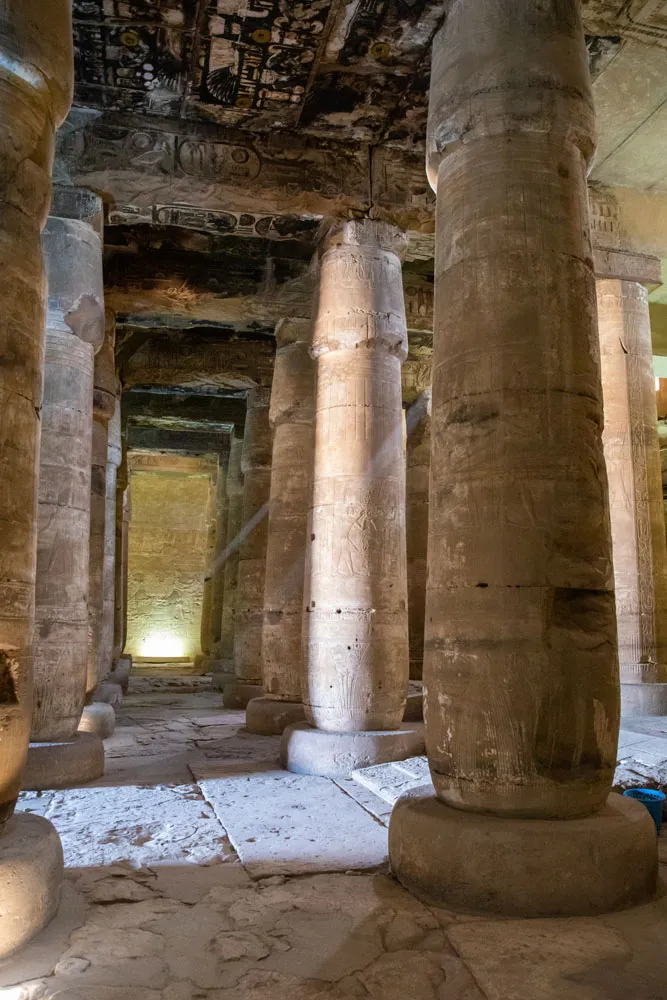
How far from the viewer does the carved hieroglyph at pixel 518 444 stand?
339cm

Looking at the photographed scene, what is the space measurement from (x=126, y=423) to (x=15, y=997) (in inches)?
541

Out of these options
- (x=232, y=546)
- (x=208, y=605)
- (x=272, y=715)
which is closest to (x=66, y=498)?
(x=272, y=715)

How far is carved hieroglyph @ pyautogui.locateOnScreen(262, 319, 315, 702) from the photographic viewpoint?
345 inches

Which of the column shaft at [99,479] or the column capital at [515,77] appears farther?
the column shaft at [99,479]

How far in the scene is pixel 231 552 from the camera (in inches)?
640

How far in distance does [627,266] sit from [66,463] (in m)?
6.28

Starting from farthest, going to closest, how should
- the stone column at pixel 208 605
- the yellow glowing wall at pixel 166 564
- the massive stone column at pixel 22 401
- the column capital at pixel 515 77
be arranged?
1. the yellow glowing wall at pixel 166 564
2. the stone column at pixel 208 605
3. the column capital at pixel 515 77
4. the massive stone column at pixel 22 401

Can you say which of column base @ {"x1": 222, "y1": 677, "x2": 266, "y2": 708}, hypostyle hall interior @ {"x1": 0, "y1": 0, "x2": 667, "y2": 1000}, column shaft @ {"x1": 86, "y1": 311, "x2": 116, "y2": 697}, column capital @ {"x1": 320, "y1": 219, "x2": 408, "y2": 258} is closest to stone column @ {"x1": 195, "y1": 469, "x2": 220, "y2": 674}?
hypostyle hall interior @ {"x1": 0, "y1": 0, "x2": 667, "y2": 1000}

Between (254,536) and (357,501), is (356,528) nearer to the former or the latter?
(357,501)

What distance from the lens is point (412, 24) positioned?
238 inches

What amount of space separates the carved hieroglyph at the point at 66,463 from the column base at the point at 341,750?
1.84 metres

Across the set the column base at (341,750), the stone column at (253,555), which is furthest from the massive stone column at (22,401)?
the stone column at (253,555)

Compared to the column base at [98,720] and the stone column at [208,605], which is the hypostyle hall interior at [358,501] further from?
the stone column at [208,605]

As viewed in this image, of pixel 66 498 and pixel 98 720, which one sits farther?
pixel 98 720
